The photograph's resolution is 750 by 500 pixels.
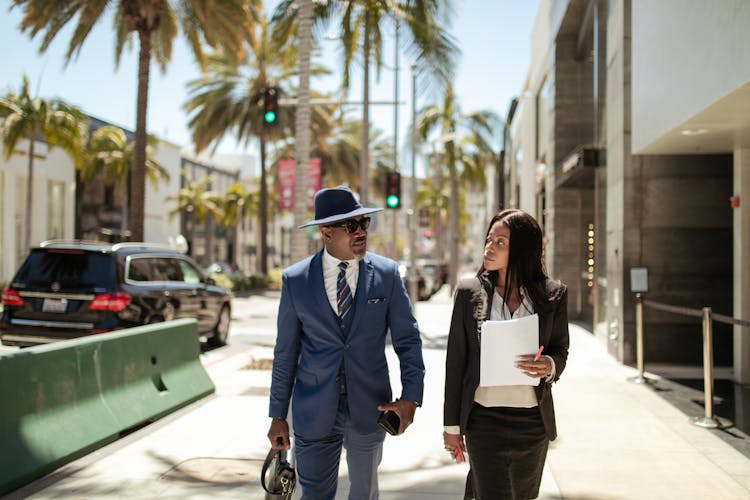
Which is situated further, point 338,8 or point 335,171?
point 335,171

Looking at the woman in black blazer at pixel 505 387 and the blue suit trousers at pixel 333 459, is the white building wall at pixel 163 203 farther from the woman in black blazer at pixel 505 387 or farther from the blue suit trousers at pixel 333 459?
the woman in black blazer at pixel 505 387

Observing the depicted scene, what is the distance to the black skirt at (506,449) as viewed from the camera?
10.5 feet

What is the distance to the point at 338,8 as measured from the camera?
46.2ft

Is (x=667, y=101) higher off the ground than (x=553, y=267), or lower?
higher

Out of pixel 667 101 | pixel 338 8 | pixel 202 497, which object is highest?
pixel 338 8

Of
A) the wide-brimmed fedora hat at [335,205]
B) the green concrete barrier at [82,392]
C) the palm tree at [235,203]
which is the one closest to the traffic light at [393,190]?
the green concrete barrier at [82,392]

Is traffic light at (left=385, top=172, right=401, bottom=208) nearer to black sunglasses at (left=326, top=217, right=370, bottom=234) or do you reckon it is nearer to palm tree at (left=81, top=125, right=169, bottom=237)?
black sunglasses at (left=326, top=217, right=370, bottom=234)

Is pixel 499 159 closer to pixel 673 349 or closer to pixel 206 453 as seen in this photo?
pixel 673 349

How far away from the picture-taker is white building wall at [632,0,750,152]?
6.92 m

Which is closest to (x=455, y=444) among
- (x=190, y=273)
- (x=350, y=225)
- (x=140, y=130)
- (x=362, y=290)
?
(x=362, y=290)

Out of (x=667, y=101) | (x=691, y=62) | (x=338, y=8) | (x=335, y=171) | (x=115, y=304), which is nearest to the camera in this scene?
(x=691, y=62)

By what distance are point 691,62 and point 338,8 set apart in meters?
7.49

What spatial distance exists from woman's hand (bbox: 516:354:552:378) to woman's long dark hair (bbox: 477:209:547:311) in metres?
0.23

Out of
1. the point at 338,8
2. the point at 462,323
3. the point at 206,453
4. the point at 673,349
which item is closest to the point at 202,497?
the point at 206,453
